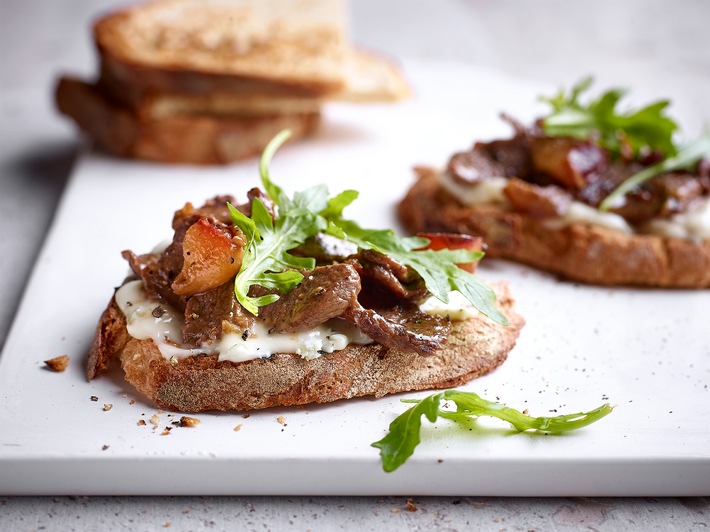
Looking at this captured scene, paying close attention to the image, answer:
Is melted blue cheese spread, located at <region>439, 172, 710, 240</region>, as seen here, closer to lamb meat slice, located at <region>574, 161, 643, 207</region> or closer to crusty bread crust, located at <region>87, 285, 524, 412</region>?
lamb meat slice, located at <region>574, 161, 643, 207</region>

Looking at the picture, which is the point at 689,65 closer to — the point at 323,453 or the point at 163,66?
the point at 163,66

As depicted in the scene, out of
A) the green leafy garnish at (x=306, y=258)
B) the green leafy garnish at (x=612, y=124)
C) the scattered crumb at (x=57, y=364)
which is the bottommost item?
the scattered crumb at (x=57, y=364)

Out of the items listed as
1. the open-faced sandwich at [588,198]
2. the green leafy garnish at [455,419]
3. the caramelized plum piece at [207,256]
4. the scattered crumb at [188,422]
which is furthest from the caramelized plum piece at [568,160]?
the scattered crumb at [188,422]

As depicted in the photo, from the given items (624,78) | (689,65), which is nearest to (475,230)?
(624,78)

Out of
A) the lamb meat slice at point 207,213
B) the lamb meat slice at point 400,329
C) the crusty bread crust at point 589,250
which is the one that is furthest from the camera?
the crusty bread crust at point 589,250

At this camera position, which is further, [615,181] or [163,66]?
[163,66]

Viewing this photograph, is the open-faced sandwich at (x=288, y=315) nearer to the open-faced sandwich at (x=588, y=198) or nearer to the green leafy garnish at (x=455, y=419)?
the green leafy garnish at (x=455, y=419)

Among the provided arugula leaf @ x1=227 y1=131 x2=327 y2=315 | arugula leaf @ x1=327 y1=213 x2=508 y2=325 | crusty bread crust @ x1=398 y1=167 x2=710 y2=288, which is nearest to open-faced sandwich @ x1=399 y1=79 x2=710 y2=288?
crusty bread crust @ x1=398 y1=167 x2=710 y2=288

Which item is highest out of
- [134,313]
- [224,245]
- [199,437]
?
[224,245]
